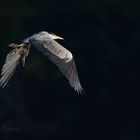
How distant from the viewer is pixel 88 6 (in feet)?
64.4

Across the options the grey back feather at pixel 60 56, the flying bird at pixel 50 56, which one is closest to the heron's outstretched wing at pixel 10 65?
the flying bird at pixel 50 56

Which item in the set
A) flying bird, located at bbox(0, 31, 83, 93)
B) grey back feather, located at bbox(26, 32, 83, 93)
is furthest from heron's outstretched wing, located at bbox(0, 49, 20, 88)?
grey back feather, located at bbox(26, 32, 83, 93)

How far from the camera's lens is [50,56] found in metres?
10.7

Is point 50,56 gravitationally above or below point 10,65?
above

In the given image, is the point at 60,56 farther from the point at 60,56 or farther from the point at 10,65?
the point at 10,65

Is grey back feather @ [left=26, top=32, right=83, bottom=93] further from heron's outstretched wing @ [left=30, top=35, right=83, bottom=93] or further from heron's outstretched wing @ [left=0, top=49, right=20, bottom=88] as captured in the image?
heron's outstretched wing @ [left=0, top=49, right=20, bottom=88]

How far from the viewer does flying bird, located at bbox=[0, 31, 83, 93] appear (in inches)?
423

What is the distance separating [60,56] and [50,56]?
0.09 metres

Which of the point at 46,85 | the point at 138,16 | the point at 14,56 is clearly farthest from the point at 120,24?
the point at 14,56

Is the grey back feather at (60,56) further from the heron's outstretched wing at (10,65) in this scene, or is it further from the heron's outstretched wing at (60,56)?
the heron's outstretched wing at (10,65)

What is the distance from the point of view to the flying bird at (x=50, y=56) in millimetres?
10734

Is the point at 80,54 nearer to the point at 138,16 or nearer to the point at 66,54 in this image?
the point at 138,16

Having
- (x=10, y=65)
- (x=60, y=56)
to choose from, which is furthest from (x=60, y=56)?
(x=10, y=65)

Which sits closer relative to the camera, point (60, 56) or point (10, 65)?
point (60, 56)
